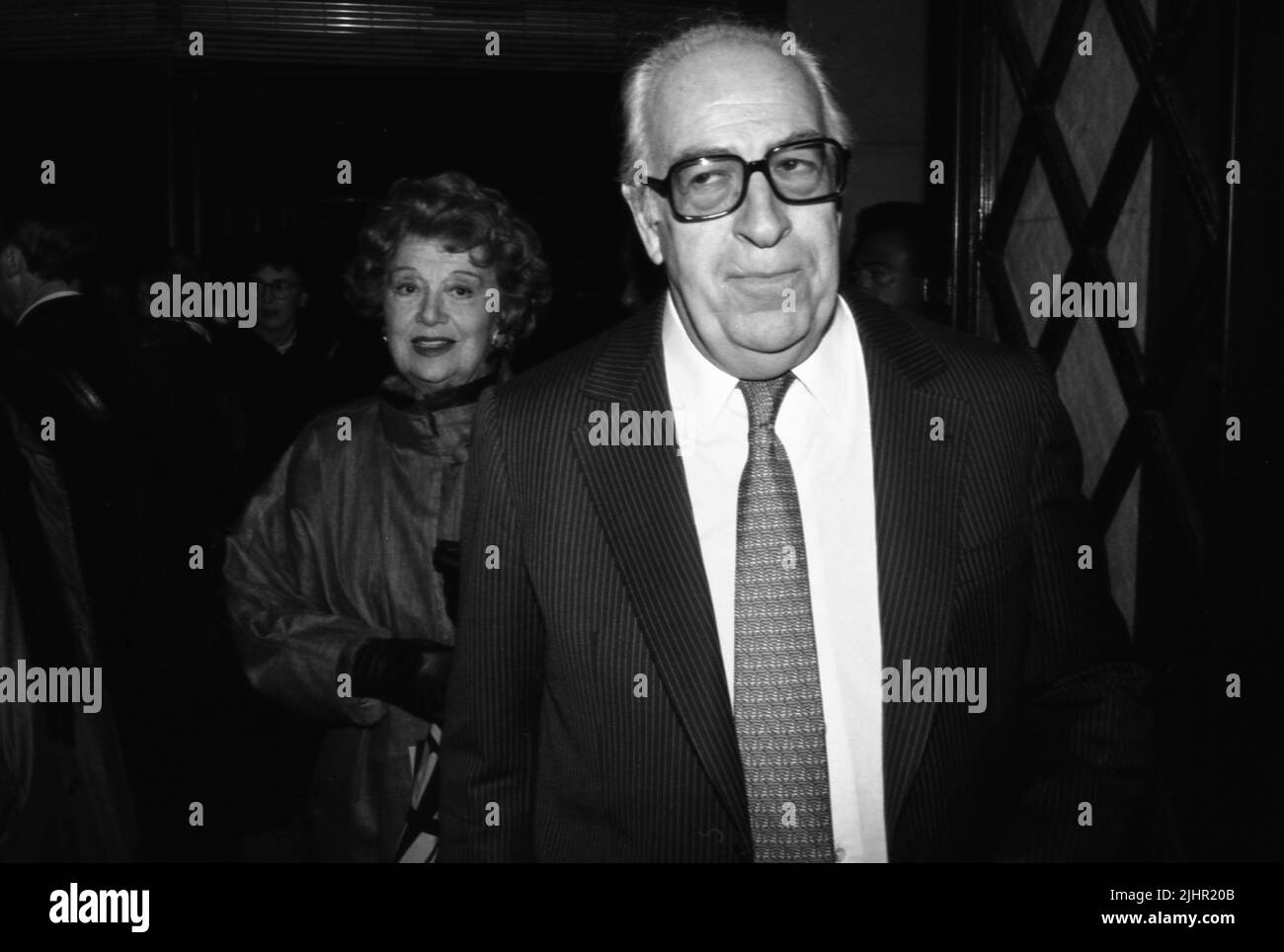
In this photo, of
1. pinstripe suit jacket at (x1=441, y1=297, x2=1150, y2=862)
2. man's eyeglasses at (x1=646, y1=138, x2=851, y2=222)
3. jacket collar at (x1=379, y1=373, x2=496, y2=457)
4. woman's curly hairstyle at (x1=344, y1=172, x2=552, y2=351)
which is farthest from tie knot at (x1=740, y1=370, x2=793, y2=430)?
woman's curly hairstyle at (x1=344, y1=172, x2=552, y2=351)

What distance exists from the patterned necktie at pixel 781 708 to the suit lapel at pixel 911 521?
0.09 metres

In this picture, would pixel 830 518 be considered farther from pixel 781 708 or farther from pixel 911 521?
pixel 781 708

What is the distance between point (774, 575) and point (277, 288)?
4.48 meters

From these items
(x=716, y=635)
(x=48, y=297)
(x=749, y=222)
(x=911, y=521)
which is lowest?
(x=716, y=635)

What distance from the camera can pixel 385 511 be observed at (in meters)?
2.51

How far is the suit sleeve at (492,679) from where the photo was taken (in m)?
1.66

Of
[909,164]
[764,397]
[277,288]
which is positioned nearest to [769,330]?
[764,397]

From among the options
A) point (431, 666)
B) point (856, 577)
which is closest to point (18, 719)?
point (431, 666)

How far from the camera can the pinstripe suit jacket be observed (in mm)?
1550

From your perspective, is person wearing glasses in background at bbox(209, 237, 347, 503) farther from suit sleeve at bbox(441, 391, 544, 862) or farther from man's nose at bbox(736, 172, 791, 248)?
man's nose at bbox(736, 172, 791, 248)

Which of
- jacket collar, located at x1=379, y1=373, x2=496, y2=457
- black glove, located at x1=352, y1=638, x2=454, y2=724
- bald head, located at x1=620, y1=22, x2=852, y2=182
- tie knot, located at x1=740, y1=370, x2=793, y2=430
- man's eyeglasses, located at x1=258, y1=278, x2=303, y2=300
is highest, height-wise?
man's eyeglasses, located at x1=258, y1=278, x2=303, y2=300

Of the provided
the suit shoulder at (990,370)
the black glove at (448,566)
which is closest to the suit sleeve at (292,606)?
the black glove at (448,566)

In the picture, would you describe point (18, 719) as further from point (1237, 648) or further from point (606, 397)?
point (1237, 648)

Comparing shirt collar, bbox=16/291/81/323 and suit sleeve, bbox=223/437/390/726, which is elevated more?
shirt collar, bbox=16/291/81/323
